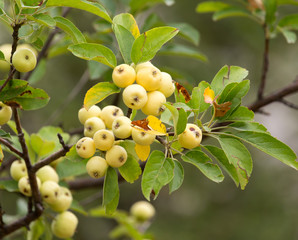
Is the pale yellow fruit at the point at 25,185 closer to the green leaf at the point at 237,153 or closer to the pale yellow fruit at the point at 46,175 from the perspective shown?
the pale yellow fruit at the point at 46,175

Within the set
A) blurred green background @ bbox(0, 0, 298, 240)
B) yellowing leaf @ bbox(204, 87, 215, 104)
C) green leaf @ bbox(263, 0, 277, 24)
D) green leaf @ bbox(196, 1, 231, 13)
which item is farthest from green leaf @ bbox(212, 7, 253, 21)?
blurred green background @ bbox(0, 0, 298, 240)

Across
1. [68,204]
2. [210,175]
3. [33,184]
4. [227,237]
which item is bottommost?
[227,237]

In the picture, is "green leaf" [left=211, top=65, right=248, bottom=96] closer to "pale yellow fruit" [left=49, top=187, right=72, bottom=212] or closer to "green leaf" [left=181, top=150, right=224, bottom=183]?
"green leaf" [left=181, top=150, right=224, bottom=183]

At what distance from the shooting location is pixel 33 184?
1.33 m

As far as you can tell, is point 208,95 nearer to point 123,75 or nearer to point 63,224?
point 123,75

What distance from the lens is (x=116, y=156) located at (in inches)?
41.7

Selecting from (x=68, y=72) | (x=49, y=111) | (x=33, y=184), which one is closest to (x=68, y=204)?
(x=33, y=184)

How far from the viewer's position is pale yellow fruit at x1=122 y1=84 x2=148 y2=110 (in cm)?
99

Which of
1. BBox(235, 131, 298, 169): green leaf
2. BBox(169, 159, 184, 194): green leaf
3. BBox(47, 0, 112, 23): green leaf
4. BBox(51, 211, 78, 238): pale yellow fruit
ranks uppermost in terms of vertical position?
BBox(47, 0, 112, 23): green leaf

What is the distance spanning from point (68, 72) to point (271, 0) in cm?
258

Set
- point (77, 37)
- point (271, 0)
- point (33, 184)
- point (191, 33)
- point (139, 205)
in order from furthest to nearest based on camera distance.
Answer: point (139, 205) < point (191, 33) < point (271, 0) < point (33, 184) < point (77, 37)

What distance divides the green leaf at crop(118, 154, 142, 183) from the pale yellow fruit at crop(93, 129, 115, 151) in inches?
3.8

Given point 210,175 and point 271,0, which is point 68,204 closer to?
point 210,175

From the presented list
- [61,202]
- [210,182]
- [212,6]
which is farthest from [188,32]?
[210,182]
